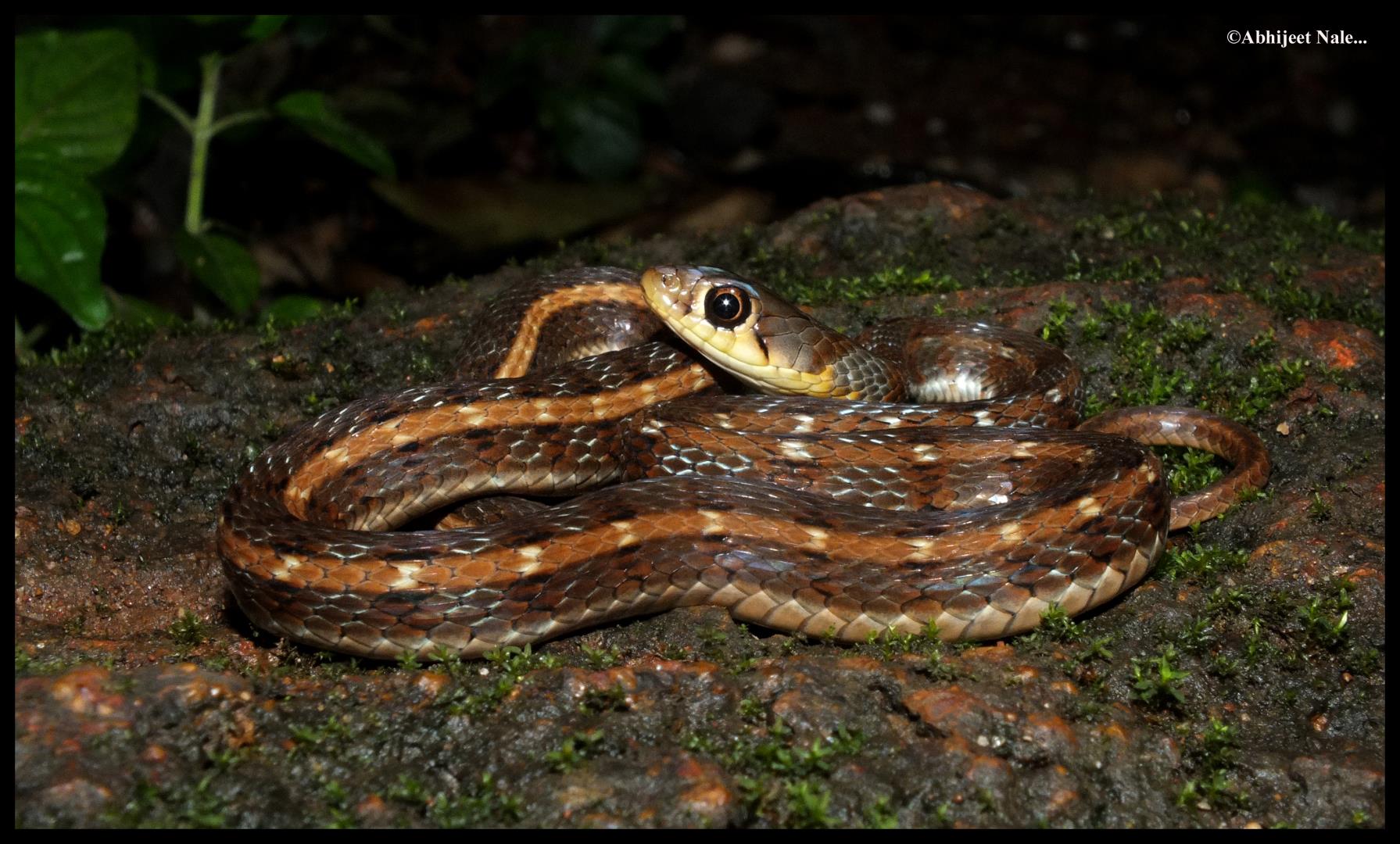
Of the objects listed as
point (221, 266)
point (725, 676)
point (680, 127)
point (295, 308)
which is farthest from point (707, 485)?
point (680, 127)

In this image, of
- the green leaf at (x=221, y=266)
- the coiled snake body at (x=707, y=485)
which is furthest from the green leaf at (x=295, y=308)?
the coiled snake body at (x=707, y=485)

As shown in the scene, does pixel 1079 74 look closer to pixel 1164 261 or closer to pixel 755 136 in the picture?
pixel 755 136

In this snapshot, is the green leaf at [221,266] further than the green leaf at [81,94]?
Yes

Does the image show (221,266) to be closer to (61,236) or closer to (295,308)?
(295,308)

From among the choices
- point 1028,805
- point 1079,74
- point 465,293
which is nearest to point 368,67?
point 465,293

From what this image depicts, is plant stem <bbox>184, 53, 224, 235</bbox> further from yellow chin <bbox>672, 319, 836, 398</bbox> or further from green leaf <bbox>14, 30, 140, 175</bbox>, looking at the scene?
yellow chin <bbox>672, 319, 836, 398</bbox>

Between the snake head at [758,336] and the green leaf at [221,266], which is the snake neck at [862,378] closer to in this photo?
the snake head at [758,336]
